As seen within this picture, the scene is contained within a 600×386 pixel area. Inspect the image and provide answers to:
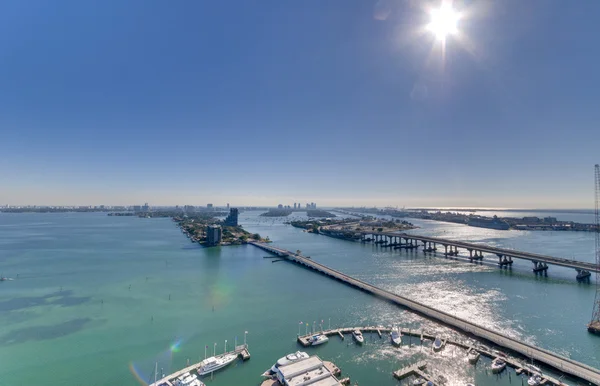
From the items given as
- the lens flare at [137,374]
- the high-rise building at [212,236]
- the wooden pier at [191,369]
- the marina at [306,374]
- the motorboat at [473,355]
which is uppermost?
the high-rise building at [212,236]

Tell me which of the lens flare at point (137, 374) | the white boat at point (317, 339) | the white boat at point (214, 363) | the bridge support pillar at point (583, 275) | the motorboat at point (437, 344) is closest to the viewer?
the lens flare at point (137, 374)

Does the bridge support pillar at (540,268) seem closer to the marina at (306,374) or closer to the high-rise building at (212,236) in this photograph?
the marina at (306,374)

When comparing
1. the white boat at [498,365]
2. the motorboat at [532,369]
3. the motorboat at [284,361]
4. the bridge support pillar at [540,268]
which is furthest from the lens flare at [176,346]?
the bridge support pillar at [540,268]

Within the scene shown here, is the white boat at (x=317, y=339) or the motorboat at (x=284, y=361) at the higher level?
the motorboat at (x=284, y=361)

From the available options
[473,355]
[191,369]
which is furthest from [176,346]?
[473,355]

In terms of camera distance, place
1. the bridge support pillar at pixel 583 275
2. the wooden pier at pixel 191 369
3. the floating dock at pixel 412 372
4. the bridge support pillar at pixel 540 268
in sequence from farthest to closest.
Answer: the bridge support pillar at pixel 540 268, the bridge support pillar at pixel 583 275, the floating dock at pixel 412 372, the wooden pier at pixel 191 369

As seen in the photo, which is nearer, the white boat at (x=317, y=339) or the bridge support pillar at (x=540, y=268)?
the white boat at (x=317, y=339)

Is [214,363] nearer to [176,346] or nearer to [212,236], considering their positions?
[176,346]
